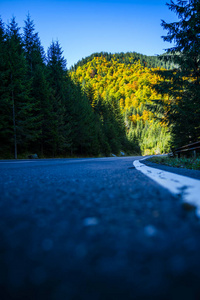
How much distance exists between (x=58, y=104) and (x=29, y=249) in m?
22.2

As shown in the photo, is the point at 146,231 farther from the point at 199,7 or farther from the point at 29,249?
the point at 199,7

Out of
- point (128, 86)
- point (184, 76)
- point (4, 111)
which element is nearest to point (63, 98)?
point (4, 111)

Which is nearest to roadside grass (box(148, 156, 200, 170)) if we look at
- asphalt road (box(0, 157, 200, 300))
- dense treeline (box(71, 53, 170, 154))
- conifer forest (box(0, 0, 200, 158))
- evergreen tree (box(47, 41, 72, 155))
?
asphalt road (box(0, 157, 200, 300))

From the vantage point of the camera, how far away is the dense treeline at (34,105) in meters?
16.6

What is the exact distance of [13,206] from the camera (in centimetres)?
64

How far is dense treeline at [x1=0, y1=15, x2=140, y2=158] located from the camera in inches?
653

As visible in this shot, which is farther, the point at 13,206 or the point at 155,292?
the point at 13,206

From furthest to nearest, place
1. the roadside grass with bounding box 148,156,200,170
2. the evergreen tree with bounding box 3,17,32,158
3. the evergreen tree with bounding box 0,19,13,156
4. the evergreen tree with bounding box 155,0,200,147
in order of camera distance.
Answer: the evergreen tree with bounding box 3,17,32,158 → the evergreen tree with bounding box 0,19,13,156 → the evergreen tree with bounding box 155,0,200,147 → the roadside grass with bounding box 148,156,200,170

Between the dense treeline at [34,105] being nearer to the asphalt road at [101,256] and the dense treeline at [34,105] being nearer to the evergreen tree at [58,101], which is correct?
the evergreen tree at [58,101]

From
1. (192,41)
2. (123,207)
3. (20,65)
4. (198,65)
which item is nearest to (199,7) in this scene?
(192,41)

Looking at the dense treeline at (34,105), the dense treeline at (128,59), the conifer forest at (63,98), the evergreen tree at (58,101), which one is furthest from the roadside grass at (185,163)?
the dense treeline at (128,59)

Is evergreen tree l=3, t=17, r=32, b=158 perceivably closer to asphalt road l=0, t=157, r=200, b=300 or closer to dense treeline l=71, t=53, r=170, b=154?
asphalt road l=0, t=157, r=200, b=300

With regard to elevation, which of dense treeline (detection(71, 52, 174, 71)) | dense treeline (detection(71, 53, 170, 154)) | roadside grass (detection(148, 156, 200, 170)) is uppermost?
dense treeline (detection(71, 52, 174, 71))

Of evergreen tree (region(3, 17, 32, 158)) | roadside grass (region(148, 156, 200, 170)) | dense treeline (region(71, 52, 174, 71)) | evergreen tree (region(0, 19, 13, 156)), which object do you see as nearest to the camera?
roadside grass (region(148, 156, 200, 170))
